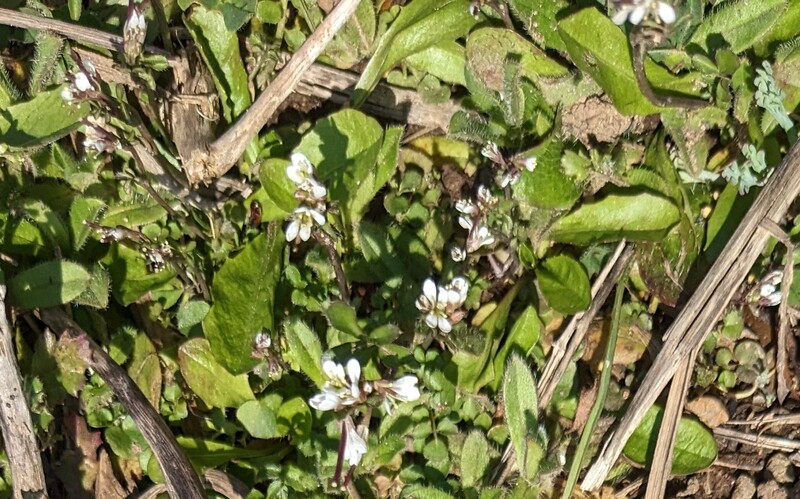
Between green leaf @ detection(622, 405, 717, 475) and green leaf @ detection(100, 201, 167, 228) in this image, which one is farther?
green leaf @ detection(100, 201, 167, 228)

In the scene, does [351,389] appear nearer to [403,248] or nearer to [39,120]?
[403,248]

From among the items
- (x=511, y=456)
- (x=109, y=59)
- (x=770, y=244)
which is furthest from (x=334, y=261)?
(x=770, y=244)

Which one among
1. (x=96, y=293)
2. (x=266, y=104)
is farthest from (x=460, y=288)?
(x=96, y=293)

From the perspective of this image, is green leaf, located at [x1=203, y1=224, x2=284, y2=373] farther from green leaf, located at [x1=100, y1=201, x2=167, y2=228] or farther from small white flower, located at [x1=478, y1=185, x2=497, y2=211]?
small white flower, located at [x1=478, y1=185, x2=497, y2=211]

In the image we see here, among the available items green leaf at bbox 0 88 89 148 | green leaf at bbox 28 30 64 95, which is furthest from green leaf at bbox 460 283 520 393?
green leaf at bbox 28 30 64 95

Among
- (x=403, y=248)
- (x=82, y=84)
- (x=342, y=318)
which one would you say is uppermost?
(x=82, y=84)

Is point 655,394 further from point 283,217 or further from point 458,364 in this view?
point 283,217
